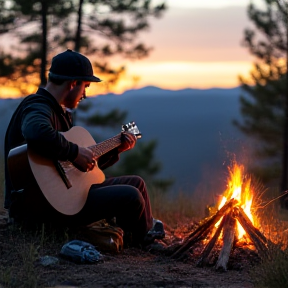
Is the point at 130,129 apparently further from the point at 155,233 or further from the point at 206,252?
the point at 206,252

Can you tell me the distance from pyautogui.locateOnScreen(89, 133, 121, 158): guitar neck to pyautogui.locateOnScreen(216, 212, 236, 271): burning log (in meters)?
1.27

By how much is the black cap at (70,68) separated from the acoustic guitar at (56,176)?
1.57 feet

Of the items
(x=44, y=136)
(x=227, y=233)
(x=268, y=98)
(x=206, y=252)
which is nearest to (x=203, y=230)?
(x=227, y=233)

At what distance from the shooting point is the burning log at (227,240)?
6.11 meters

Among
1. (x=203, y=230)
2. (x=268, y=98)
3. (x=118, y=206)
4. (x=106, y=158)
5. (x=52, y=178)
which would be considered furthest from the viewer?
(x=268, y=98)

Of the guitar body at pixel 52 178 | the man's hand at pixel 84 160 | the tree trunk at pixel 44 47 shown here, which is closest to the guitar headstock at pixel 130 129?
the guitar body at pixel 52 178

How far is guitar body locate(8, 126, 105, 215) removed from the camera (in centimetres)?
609

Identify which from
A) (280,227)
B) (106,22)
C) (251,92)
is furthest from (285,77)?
(280,227)

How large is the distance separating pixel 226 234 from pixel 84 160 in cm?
144

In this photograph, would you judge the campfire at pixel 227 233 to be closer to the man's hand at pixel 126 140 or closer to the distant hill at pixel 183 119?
the man's hand at pixel 126 140

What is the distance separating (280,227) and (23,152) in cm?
320

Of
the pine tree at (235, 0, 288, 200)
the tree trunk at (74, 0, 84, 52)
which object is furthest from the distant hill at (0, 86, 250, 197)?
the tree trunk at (74, 0, 84, 52)

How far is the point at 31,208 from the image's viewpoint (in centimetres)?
640

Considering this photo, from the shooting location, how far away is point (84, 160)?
6.29 meters
